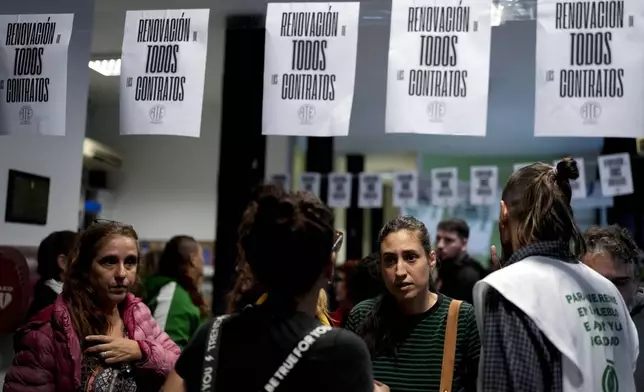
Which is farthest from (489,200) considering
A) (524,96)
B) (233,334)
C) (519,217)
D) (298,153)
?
(233,334)

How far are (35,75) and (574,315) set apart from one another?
6.91 ft

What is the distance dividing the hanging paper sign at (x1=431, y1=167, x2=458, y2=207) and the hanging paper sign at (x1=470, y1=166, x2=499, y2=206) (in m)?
0.26

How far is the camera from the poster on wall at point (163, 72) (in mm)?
2373

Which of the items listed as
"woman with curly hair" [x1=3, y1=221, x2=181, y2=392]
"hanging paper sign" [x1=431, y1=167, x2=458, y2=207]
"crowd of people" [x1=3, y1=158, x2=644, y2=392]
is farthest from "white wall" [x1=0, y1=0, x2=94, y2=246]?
"hanging paper sign" [x1=431, y1=167, x2=458, y2=207]

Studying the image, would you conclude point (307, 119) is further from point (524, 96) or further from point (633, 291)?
point (524, 96)

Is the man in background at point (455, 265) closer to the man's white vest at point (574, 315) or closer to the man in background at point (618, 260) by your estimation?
the man in background at point (618, 260)

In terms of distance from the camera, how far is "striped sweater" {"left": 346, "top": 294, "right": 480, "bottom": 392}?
1931 mm

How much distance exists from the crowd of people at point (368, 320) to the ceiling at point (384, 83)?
1168 mm

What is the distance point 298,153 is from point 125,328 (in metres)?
6.57

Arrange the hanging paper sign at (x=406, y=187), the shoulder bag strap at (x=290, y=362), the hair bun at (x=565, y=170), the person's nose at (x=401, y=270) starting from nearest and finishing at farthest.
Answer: the shoulder bag strap at (x=290, y=362) < the hair bun at (x=565, y=170) < the person's nose at (x=401, y=270) < the hanging paper sign at (x=406, y=187)

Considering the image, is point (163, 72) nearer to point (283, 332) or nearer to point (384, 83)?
point (283, 332)

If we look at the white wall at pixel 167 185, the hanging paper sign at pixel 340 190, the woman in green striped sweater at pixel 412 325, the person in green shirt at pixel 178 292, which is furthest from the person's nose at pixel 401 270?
the white wall at pixel 167 185

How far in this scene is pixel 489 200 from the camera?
6.81m

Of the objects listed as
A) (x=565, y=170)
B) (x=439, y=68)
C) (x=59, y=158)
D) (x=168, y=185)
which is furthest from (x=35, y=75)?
(x=168, y=185)
